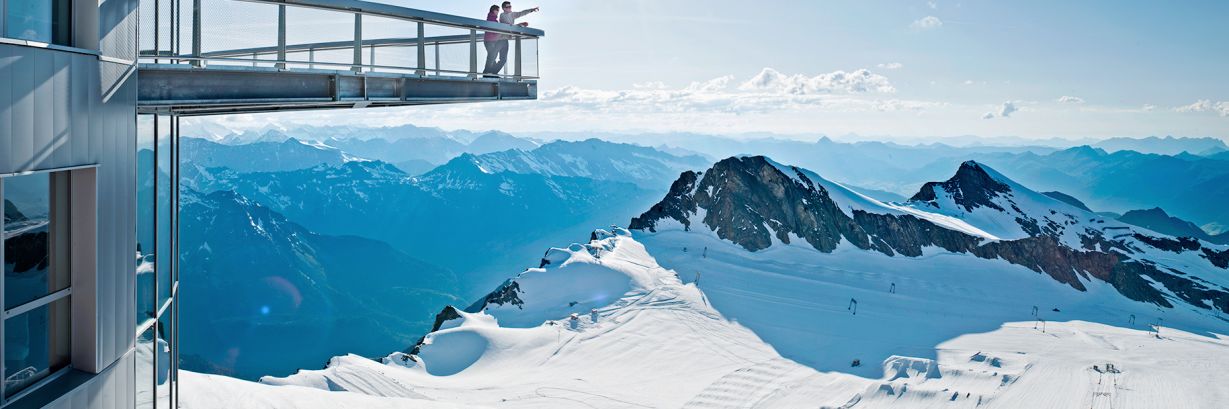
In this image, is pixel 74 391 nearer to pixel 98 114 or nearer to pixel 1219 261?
pixel 98 114

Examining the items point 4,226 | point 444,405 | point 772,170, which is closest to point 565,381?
point 444,405

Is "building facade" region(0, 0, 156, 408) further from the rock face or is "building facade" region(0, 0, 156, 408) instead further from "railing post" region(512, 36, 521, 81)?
the rock face

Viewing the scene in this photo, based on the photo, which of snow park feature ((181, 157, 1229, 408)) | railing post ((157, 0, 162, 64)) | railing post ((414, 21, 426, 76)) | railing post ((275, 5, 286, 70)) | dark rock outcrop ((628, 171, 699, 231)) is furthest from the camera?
dark rock outcrop ((628, 171, 699, 231))

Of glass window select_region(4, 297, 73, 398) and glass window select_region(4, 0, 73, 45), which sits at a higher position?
glass window select_region(4, 0, 73, 45)

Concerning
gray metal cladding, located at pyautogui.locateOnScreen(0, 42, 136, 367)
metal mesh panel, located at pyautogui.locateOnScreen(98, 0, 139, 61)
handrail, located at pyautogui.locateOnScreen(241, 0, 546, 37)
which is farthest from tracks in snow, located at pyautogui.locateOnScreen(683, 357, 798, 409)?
metal mesh panel, located at pyautogui.locateOnScreen(98, 0, 139, 61)

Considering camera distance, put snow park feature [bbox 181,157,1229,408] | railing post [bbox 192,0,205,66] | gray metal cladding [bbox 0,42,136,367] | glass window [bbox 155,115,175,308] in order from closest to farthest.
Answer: gray metal cladding [bbox 0,42,136,367] → railing post [bbox 192,0,205,66] → glass window [bbox 155,115,175,308] → snow park feature [bbox 181,157,1229,408]
